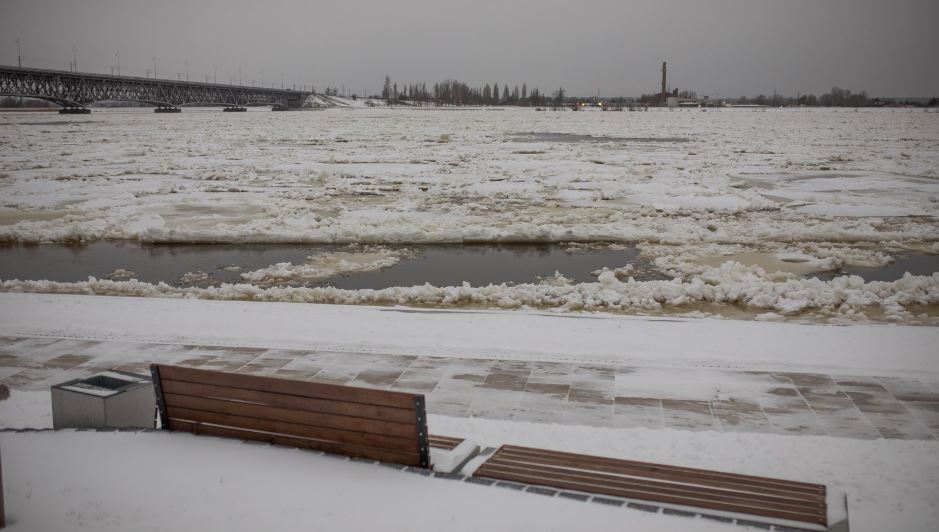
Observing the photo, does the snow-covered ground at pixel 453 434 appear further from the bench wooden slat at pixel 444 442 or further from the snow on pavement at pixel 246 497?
the bench wooden slat at pixel 444 442

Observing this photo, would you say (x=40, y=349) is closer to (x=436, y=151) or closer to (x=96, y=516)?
(x=96, y=516)

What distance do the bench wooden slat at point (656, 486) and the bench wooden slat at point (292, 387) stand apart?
2.70 feet

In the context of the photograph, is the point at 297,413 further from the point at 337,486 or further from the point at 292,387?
the point at 337,486

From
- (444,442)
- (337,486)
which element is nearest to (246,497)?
(337,486)

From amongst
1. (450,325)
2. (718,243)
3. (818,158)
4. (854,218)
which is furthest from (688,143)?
(450,325)

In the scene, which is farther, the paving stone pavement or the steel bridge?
the steel bridge

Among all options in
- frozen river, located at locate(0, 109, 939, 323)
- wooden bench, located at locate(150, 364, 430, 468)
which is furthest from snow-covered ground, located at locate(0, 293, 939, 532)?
frozen river, located at locate(0, 109, 939, 323)

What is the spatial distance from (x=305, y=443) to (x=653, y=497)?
7.66 feet

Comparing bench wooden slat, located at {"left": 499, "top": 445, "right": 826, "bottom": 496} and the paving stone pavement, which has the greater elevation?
bench wooden slat, located at {"left": 499, "top": 445, "right": 826, "bottom": 496}

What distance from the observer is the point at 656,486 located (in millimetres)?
4750

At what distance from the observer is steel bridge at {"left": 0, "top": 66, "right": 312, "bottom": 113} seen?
9556 cm

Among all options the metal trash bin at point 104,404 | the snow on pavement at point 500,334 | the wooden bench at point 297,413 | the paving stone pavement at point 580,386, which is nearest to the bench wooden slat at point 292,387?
the wooden bench at point 297,413

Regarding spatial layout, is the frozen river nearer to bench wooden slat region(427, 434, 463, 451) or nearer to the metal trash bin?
the metal trash bin

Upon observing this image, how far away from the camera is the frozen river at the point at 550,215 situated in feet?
37.1
